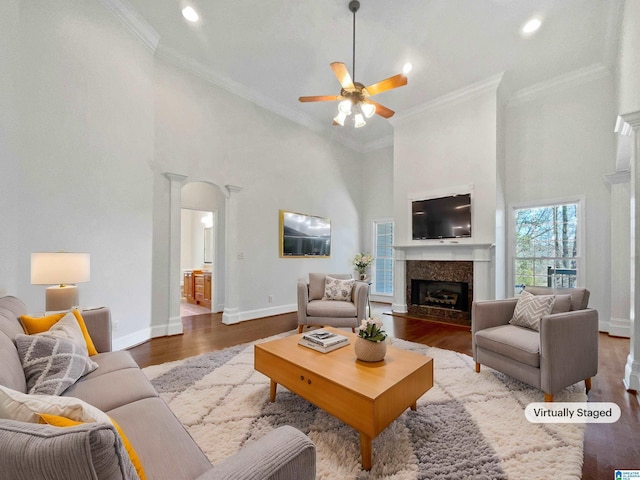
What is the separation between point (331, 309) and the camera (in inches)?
149

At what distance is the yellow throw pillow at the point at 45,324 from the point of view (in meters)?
1.64

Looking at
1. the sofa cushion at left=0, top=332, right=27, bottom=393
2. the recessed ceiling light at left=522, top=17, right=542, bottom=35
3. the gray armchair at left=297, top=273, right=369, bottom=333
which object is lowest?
the gray armchair at left=297, top=273, right=369, bottom=333

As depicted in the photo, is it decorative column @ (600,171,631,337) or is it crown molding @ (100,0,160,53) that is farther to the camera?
decorative column @ (600,171,631,337)

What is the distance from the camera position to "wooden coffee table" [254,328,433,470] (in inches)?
59.1

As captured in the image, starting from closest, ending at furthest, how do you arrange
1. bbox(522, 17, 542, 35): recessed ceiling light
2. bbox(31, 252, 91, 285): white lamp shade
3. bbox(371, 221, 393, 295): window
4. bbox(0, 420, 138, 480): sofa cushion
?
bbox(0, 420, 138, 480): sofa cushion → bbox(31, 252, 91, 285): white lamp shade → bbox(522, 17, 542, 35): recessed ceiling light → bbox(371, 221, 393, 295): window

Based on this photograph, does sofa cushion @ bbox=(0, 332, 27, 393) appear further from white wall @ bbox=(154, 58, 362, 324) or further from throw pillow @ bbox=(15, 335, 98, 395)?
white wall @ bbox=(154, 58, 362, 324)

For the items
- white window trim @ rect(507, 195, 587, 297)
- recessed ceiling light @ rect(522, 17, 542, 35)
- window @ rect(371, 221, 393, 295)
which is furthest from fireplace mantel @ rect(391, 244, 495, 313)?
recessed ceiling light @ rect(522, 17, 542, 35)

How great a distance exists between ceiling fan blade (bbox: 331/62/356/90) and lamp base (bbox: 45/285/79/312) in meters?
3.04

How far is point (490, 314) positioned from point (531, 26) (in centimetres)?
357

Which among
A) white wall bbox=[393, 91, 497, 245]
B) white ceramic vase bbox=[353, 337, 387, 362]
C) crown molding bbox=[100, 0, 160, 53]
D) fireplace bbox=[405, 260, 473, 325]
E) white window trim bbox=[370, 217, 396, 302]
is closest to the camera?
white ceramic vase bbox=[353, 337, 387, 362]

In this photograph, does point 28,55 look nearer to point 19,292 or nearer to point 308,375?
point 19,292

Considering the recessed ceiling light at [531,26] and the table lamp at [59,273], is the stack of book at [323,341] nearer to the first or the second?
the table lamp at [59,273]

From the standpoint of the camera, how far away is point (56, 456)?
52cm
